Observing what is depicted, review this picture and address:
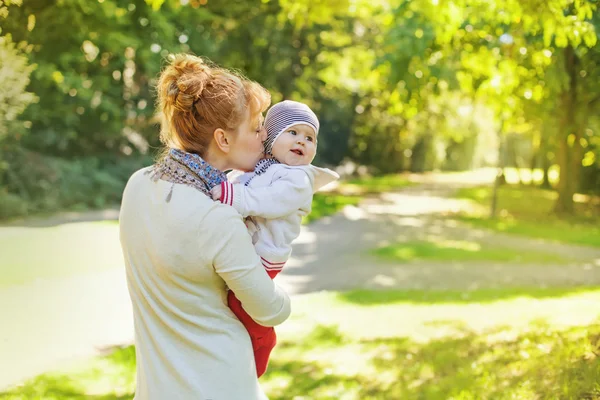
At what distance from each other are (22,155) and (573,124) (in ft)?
45.5

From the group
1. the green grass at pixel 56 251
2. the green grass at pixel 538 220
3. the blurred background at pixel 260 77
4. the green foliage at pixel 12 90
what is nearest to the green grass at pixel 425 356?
the blurred background at pixel 260 77

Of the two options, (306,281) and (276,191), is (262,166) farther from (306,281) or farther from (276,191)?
(306,281)

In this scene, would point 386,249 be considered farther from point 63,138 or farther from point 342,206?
point 63,138

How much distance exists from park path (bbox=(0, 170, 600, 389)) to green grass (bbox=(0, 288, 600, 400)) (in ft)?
2.54

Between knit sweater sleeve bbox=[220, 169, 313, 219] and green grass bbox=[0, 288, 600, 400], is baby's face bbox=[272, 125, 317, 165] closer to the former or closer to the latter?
knit sweater sleeve bbox=[220, 169, 313, 219]

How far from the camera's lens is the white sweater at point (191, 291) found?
1.93 meters

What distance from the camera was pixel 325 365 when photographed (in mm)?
5938

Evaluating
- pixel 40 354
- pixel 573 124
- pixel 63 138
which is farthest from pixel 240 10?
pixel 40 354

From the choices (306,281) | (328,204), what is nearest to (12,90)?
(306,281)

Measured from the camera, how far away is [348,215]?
19375mm

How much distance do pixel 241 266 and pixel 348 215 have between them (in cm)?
1750

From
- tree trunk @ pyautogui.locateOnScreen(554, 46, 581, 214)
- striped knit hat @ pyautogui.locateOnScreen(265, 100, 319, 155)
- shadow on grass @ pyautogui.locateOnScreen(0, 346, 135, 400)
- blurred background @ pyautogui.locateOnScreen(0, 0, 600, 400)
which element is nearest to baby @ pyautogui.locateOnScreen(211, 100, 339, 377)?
striped knit hat @ pyautogui.locateOnScreen(265, 100, 319, 155)

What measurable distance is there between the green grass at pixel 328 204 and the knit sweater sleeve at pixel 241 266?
584 inches

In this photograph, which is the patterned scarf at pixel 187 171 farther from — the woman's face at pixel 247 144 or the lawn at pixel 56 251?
the lawn at pixel 56 251
